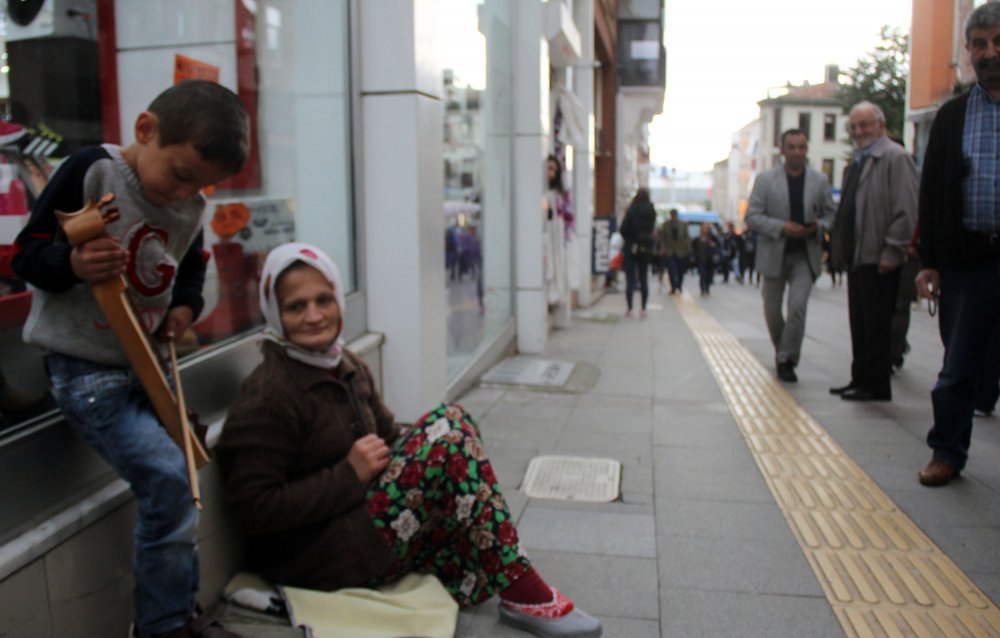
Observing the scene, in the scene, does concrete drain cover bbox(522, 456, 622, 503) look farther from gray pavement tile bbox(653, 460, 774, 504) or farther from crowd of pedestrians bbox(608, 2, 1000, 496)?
crowd of pedestrians bbox(608, 2, 1000, 496)

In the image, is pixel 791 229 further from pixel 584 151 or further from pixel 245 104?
pixel 584 151

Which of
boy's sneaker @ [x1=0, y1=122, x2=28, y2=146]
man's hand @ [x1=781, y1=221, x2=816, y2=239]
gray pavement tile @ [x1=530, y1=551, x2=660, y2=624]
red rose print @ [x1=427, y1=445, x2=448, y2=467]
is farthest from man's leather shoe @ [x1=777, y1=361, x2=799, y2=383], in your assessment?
boy's sneaker @ [x1=0, y1=122, x2=28, y2=146]

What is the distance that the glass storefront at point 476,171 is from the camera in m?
6.17

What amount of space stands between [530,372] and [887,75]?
26723 millimetres

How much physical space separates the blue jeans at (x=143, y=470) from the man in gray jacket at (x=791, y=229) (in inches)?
213

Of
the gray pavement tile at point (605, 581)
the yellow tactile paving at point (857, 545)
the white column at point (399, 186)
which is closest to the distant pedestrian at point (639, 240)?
the yellow tactile paving at point (857, 545)

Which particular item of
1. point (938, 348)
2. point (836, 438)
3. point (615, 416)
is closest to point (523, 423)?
point (615, 416)

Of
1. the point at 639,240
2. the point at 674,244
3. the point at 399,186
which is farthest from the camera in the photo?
the point at 674,244

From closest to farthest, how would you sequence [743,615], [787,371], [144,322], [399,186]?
[144,322] → [743,615] → [399,186] → [787,371]

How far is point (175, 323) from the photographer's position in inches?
96.3

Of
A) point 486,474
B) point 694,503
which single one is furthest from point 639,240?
point 486,474

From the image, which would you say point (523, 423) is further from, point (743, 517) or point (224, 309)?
point (224, 309)

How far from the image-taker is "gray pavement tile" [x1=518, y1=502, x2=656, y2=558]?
11.1ft

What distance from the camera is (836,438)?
5.02m
